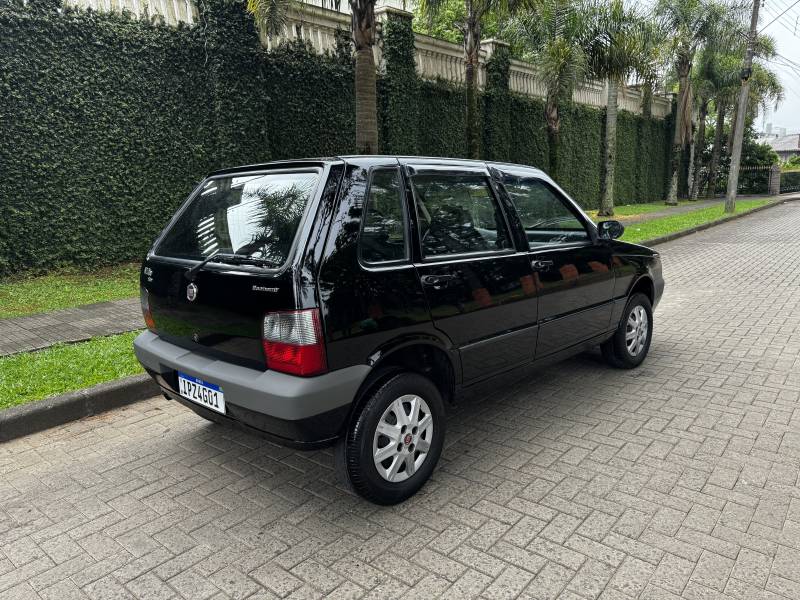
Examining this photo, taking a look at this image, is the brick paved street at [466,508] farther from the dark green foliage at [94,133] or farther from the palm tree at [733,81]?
the palm tree at [733,81]

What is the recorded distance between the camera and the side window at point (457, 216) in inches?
127

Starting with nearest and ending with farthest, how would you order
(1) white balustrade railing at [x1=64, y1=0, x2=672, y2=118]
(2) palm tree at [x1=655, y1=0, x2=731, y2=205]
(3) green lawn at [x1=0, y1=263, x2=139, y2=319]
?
(3) green lawn at [x1=0, y1=263, x2=139, y2=319] → (1) white balustrade railing at [x1=64, y1=0, x2=672, y2=118] → (2) palm tree at [x1=655, y1=0, x2=731, y2=205]

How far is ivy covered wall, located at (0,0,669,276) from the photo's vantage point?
7879 millimetres

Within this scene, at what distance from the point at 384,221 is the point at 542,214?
5.03ft

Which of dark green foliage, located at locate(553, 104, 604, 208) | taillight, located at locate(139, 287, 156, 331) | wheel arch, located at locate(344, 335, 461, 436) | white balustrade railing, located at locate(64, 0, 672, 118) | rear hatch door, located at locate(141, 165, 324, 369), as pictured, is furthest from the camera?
dark green foliage, located at locate(553, 104, 604, 208)

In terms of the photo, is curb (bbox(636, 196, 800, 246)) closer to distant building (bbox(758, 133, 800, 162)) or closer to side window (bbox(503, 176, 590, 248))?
side window (bbox(503, 176, 590, 248))

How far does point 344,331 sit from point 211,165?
26.6 ft

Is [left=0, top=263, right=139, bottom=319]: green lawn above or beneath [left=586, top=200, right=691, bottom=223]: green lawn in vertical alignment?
beneath

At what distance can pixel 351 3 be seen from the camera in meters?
8.55

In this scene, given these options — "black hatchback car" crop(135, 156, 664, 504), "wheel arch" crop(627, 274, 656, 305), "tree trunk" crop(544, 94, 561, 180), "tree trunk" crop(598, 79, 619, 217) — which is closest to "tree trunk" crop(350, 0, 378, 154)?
"wheel arch" crop(627, 274, 656, 305)

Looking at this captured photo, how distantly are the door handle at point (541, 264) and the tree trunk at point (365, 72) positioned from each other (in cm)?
537

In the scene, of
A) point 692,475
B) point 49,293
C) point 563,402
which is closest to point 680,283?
point 563,402

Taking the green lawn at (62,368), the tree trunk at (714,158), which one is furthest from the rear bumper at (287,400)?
the tree trunk at (714,158)

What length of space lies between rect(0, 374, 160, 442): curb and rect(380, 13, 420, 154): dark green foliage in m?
8.97
